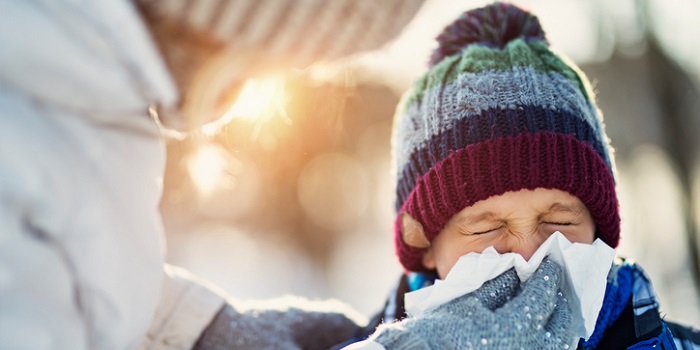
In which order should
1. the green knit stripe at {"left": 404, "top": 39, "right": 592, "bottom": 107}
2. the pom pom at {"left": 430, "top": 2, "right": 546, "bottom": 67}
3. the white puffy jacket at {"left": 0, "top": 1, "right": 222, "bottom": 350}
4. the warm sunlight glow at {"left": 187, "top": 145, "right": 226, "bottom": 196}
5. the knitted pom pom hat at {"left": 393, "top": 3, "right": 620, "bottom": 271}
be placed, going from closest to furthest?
the white puffy jacket at {"left": 0, "top": 1, "right": 222, "bottom": 350}
the warm sunlight glow at {"left": 187, "top": 145, "right": 226, "bottom": 196}
the knitted pom pom hat at {"left": 393, "top": 3, "right": 620, "bottom": 271}
the green knit stripe at {"left": 404, "top": 39, "right": 592, "bottom": 107}
the pom pom at {"left": 430, "top": 2, "right": 546, "bottom": 67}

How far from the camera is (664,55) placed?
19.6 ft

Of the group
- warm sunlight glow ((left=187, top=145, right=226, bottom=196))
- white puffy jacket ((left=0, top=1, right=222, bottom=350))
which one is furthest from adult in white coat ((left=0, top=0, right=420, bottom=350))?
warm sunlight glow ((left=187, top=145, right=226, bottom=196))

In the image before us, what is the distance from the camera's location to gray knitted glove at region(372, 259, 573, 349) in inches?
53.9

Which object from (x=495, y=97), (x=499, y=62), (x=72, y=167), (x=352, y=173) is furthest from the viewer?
(x=352, y=173)

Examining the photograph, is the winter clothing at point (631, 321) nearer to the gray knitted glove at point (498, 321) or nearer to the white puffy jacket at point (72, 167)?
the gray knitted glove at point (498, 321)

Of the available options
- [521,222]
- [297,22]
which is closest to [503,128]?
[521,222]

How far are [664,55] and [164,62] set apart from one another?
19.0 feet

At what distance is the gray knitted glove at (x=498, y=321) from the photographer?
1368 mm

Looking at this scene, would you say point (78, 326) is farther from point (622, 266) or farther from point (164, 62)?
point (622, 266)

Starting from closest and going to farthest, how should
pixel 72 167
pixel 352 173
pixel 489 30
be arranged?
pixel 72 167
pixel 489 30
pixel 352 173

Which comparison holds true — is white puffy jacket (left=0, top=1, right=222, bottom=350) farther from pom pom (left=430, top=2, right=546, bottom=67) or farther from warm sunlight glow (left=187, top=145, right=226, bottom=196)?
pom pom (left=430, top=2, right=546, bottom=67)

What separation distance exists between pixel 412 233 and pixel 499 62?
60 cm

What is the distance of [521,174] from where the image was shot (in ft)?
6.09

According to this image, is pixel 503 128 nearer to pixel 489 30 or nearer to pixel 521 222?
pixel 521 222
